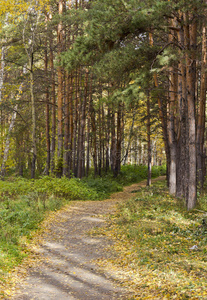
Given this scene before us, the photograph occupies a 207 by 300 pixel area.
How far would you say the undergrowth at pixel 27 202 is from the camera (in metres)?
6.86

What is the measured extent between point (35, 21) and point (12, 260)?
511 inches

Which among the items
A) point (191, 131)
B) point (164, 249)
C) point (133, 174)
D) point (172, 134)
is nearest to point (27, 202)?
point (164, 249)

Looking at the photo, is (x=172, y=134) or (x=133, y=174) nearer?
(x=172, y=134)

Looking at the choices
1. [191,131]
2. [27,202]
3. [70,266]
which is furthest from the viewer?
[27,202]

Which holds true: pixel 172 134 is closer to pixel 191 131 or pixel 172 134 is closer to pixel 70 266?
pixel 191 131

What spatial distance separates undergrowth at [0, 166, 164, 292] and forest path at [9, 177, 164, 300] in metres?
0.44

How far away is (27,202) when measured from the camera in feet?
36.5

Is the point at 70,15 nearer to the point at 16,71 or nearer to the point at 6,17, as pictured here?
the point at 6,17

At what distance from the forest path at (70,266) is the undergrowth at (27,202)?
44 centimetres

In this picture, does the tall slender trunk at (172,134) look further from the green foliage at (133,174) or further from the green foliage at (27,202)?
the green foliage at (133,174)

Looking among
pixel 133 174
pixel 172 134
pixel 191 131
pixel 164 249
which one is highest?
pixel 172 134

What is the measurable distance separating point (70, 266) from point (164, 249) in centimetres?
216

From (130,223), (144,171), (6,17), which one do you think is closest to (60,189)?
(130,223)

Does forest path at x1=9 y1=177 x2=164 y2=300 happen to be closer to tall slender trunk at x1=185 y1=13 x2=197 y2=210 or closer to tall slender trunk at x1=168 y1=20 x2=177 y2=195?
tall slender trunk at x1=185 y1=13 x2=197 y2=210
